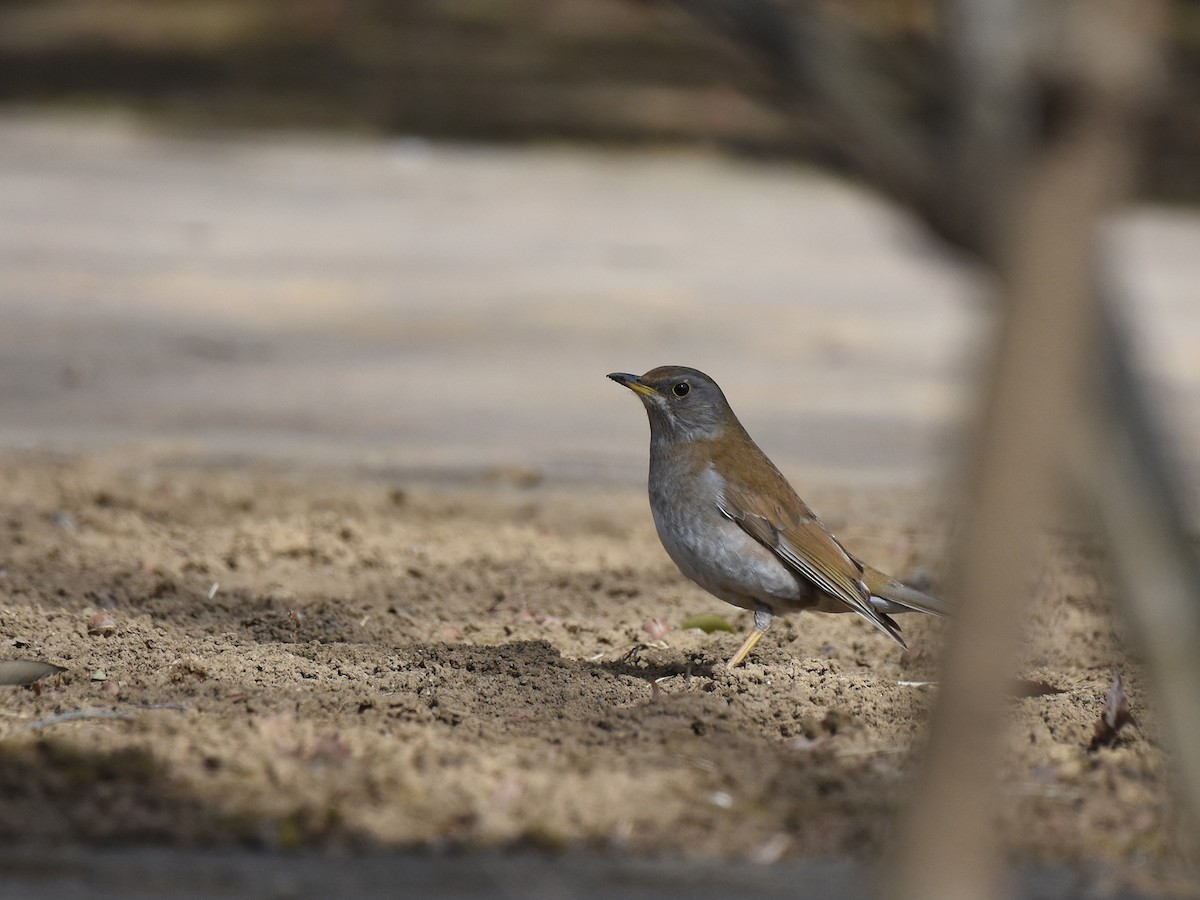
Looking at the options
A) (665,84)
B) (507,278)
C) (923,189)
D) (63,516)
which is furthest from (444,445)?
(665,84)

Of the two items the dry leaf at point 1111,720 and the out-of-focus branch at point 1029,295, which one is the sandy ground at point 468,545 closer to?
the dry leaf at point 1111,720

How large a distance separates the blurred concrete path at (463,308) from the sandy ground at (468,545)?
5 centimetres

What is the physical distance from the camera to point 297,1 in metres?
25.3

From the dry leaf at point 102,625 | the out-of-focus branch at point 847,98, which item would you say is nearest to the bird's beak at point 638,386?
the dry leaf at point 102,625

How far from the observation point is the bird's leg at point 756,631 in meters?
5.27

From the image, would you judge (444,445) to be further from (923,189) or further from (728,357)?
(923,189)

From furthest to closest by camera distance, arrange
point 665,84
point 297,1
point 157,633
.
→ 1. point 297,1
2. point 665,84
3. point 157,633

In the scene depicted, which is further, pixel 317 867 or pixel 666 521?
pixel 666 521

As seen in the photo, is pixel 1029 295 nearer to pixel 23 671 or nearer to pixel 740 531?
pixel 23 671

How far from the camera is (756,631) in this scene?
5.46 m

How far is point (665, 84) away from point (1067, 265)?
70.9 feet

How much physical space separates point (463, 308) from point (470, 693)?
752 cm

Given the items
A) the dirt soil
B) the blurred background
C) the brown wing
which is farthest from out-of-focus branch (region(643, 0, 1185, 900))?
the brown wing

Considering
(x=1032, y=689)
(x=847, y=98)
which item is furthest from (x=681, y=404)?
(x=847, y=98)
